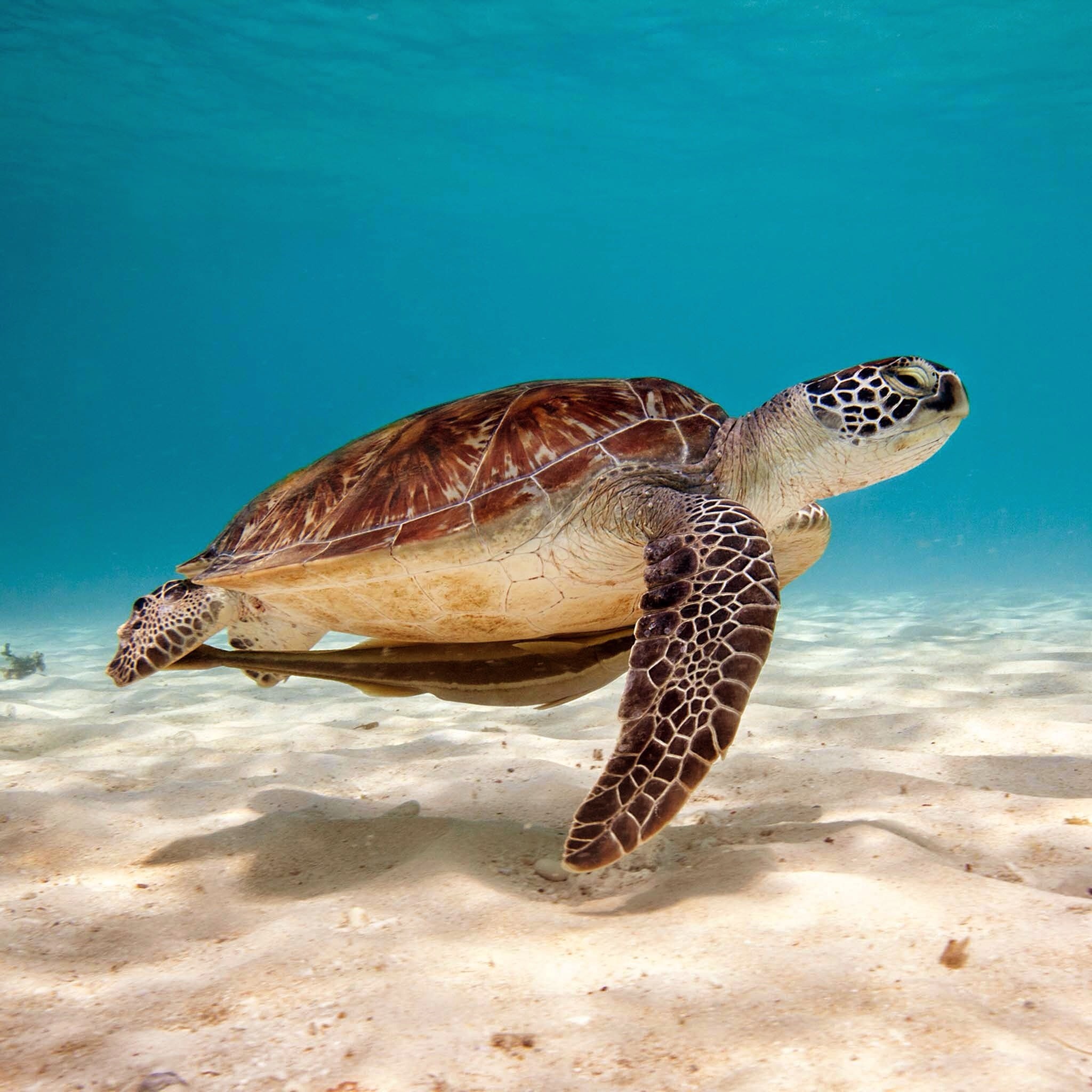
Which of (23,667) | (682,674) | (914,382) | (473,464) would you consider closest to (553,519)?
(473,464)

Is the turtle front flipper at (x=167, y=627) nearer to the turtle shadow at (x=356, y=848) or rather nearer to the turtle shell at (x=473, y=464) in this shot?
the turtle shell at (x=473, y=464)

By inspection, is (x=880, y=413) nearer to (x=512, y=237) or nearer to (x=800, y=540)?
(x=800, y=540)

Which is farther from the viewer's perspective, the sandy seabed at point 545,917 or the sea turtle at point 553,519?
the sea turtle at point 553,519

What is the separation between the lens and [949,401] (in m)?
2.95

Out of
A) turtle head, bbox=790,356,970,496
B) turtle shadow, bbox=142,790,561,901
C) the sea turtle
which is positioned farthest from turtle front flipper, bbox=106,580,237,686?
turtle head, bbox=790,356,970,496

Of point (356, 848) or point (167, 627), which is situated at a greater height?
point (167, 627)

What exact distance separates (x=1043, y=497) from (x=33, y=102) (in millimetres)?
119619

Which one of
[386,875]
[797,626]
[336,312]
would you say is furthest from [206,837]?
[336,312]

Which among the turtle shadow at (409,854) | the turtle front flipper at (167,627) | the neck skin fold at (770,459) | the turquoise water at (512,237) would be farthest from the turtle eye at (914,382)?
the turquoise water at (512,237)

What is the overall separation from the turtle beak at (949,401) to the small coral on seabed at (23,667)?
31.5 ft

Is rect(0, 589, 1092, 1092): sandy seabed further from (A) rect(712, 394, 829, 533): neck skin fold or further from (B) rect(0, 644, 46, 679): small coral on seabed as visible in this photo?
(B) rect(0, 644, 46, 679): small coral on seabed

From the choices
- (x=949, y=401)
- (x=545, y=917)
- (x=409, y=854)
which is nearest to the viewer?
(x=545, y=917)

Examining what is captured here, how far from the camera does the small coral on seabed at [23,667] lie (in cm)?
850

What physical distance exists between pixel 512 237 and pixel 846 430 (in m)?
68.8
